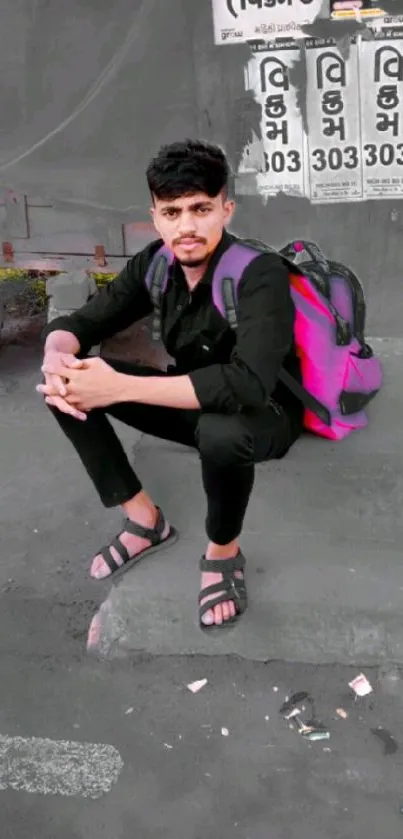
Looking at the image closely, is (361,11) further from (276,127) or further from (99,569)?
(99,569)

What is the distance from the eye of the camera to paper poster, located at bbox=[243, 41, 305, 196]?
157 inches

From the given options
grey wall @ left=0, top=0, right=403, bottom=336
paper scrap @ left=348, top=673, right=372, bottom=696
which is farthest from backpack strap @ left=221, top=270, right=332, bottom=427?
grey wall @ left=0, top=0, right=403, bottom=336

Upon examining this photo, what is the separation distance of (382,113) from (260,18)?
2.48 feet

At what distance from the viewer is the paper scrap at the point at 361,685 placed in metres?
2.49

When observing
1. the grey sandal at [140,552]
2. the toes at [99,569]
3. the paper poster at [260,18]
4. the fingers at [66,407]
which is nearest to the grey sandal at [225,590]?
the grey sandal at [140,552]

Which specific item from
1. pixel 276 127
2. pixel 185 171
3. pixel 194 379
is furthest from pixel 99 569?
pixel 276 127

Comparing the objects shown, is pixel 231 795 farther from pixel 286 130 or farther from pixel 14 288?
pixel 14 288

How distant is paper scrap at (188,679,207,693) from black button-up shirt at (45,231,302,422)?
2.92 ft

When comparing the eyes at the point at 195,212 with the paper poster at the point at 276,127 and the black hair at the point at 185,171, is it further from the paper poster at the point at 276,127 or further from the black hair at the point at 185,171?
the paper poster at the point at 276,127

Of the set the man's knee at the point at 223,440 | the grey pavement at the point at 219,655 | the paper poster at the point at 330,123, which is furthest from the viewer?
the paper poster at the point at 330,123

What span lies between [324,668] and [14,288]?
454 cm

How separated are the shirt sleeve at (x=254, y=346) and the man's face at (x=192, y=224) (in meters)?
0.16

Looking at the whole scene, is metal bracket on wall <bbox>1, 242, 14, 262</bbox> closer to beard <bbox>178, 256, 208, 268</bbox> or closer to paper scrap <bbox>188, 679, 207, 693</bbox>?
beard <bbox>178, 256, 208, 268</bbox>

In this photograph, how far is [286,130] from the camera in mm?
4086
